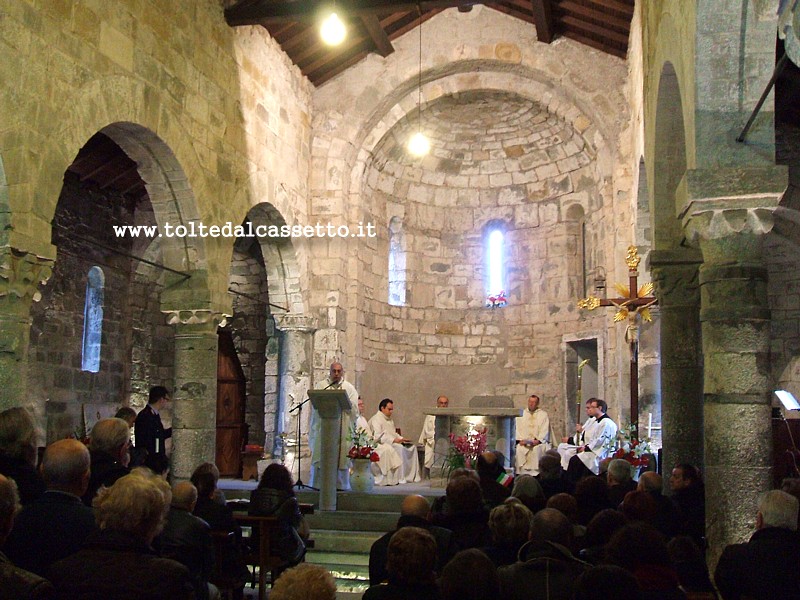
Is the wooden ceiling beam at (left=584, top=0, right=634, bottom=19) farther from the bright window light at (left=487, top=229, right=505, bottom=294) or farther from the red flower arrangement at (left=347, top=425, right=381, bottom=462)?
the red flower arrangement at (left=347, top=425, right=381, bottom=462)

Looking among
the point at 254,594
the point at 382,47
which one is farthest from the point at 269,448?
the point at 254,594

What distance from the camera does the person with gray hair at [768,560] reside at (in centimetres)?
382

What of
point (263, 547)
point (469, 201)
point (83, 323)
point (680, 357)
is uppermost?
point (469, 201)

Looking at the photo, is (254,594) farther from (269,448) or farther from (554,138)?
(554,138)

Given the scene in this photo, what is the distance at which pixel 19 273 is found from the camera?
7516 mm

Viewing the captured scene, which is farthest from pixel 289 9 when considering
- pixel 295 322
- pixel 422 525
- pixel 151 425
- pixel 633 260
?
pixel 422 525

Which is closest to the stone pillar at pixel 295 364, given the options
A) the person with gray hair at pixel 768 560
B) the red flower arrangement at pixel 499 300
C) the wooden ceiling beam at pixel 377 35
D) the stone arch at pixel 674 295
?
the red flower arrangement at pixel 499 300

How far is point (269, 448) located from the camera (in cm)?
1506

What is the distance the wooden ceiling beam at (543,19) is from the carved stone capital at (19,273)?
800cm

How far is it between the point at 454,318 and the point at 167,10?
8.26 m

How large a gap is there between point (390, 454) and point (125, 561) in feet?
34.1

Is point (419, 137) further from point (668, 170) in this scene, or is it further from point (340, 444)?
point (668, 170)

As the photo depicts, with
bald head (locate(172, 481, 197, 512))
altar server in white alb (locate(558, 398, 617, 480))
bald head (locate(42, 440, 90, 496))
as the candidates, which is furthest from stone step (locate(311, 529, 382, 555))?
bald head (locate(42, 440, 90, 496))

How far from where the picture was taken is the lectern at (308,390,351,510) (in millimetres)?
9891
